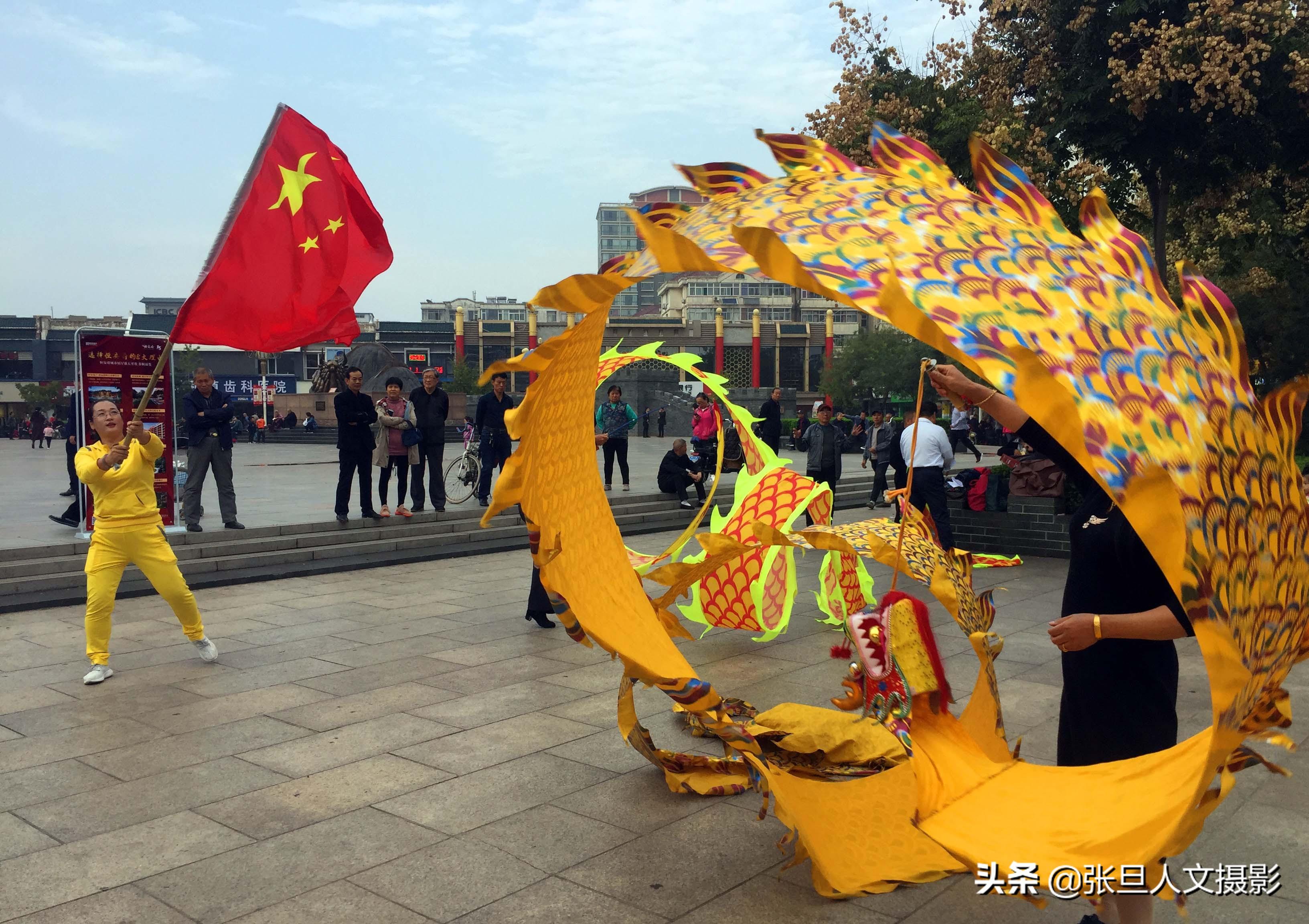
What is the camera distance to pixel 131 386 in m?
10.3

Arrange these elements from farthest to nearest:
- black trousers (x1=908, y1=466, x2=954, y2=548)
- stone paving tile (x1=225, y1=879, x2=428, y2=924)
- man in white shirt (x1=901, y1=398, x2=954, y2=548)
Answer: black trousers (x1=908, y1=466, x2=954, y2=548) < man in white shirt (x1=901, y1=398, x2=954, y2=548) < stone paving tile (x1=225, y1=879, x2=428, y2=924)

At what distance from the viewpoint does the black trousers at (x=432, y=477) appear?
40.4 feet

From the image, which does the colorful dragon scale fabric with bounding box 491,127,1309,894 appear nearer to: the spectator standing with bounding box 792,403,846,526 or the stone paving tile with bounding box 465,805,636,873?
the stone paving tile with bounding box 465,805,636,873

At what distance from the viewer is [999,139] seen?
418 inches

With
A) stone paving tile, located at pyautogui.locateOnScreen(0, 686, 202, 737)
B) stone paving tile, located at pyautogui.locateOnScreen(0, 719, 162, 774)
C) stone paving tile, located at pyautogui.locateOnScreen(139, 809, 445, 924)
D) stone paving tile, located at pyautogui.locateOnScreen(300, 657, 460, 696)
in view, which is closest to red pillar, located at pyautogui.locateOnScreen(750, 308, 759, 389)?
stone paving tile, located at pyautogui.locateOnScreen(300, 657, 460, 696)

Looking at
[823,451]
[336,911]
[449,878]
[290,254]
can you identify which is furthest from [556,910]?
[823,451]

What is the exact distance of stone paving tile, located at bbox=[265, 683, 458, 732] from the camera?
5.13 meters

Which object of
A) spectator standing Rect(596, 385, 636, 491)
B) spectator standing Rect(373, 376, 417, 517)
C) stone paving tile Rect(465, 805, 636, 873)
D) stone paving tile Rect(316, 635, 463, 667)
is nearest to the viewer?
stone paving tile Rect(465, 805, 636, 873)

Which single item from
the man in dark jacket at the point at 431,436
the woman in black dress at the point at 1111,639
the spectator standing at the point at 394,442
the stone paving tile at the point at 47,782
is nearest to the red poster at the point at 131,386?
the spectator standing at the point at 394,442

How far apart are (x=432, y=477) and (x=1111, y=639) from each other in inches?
418

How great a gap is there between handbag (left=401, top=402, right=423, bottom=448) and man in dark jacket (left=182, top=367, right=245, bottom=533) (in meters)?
1.98

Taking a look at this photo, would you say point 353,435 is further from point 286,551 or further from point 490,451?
point 490,451

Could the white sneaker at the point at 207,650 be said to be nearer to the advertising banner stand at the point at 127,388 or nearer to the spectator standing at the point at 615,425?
the advertising banner stand at the point at 127,388

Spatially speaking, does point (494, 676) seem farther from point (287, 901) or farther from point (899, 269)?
point (899, 269)
